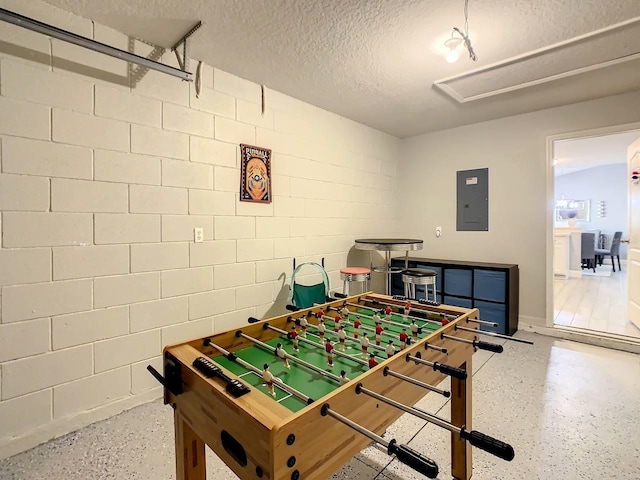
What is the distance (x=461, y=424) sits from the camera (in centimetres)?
159

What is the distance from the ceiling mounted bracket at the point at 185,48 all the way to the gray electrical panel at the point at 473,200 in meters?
3.54

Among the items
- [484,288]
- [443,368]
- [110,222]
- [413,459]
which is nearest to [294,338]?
[443,368]

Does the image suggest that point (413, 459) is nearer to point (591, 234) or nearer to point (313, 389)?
point (313, 389)

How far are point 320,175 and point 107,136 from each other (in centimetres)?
206

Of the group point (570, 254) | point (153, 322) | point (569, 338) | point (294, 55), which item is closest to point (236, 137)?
point (294, 55)

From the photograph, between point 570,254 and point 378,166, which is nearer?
point 378,166

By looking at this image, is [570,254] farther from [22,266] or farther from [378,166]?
[22,266]

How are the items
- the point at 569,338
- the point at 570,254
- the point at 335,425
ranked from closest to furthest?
the point at 335,425 < the point at 569,338 < the point at 570,254

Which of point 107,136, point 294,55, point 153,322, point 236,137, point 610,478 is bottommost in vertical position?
point 610,478

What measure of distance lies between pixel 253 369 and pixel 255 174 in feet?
6.81

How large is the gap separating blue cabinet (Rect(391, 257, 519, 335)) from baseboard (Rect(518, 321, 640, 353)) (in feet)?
0.87

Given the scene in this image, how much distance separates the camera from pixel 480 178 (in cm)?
416

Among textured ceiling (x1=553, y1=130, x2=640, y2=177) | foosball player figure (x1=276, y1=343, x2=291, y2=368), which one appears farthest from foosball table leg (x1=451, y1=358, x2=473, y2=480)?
textured ceiling (x1=553, y1=130, x2=640, y2=177)

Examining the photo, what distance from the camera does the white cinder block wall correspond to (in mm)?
1804
